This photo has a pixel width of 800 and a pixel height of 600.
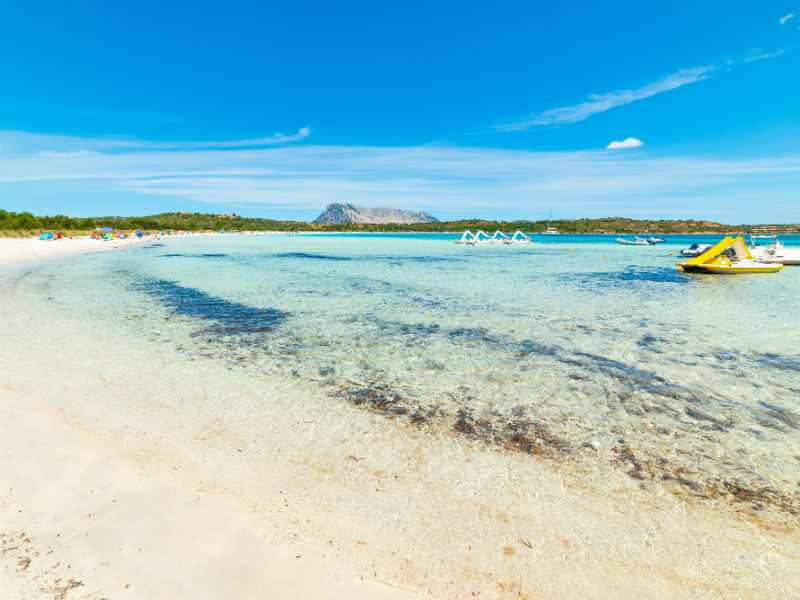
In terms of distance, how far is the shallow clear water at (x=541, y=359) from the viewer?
5484 millimetres

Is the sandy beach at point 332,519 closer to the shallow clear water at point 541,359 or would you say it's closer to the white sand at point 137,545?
the white sand at point 137,545

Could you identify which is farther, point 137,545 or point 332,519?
point 332,519

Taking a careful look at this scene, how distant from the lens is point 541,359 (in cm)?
947

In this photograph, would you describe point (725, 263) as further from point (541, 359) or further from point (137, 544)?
point (137, 544)

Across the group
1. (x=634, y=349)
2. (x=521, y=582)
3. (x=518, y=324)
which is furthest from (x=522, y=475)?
(x=518, y=324)

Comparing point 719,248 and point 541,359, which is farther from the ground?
point 719,248

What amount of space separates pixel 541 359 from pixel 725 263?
102 ft

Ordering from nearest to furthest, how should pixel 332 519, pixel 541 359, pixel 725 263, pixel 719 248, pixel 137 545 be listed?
pixel 137 545
pixel 332 519
pixel 541 359
pixel 719 248
pixel 725 263

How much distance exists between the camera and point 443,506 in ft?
13.7

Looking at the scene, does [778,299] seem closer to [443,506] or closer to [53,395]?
[443,506]

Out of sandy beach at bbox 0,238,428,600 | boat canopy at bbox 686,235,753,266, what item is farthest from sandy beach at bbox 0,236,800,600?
boat canopy at bbox 686,235,753,266

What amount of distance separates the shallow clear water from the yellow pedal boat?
10.4 metres

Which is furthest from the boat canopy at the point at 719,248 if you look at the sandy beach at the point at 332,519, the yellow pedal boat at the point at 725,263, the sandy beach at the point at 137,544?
the sandy beach at the point at 137,544

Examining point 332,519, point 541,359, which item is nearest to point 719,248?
point 541,359
